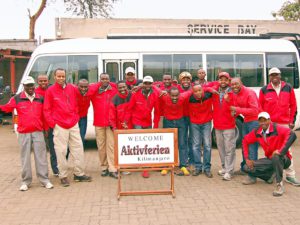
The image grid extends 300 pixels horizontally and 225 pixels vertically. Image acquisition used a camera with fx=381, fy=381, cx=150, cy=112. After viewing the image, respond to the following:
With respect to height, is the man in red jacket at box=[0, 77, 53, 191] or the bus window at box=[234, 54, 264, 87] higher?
the bus window at box=[234, 54, 264, 87]

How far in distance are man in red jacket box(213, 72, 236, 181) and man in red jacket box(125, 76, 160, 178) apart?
1090 millimetres

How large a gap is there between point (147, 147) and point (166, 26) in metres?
10.1

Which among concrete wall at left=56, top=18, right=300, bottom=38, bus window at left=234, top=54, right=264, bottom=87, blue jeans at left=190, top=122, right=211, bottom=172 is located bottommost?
blue jeans at left=190, top=122, right=211, bottom=172

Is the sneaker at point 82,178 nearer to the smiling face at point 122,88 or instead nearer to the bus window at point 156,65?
the smiling face at point 122,88

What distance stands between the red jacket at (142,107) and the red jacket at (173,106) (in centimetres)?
15

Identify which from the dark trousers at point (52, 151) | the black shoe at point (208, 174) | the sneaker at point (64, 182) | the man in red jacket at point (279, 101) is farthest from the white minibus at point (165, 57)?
the black shoe at point (208, 174)

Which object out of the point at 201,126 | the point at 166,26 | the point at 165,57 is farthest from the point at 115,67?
the point at 166,26

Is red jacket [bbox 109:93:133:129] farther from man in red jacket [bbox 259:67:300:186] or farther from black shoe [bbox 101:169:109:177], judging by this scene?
man in red jacket [bbox 259:67:300:186]

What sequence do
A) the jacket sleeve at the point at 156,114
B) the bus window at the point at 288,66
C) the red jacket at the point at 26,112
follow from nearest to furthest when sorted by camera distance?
the red jacket at the point at 26,112
the jacket sleeve at the point at 156,114
the bus window at the point at 288,66

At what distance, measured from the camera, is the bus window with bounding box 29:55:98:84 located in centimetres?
946

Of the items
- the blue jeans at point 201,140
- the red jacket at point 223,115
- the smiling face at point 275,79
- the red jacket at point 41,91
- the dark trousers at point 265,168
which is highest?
the smiling face at point 275,79

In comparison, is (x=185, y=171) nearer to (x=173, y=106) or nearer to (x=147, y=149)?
(x=173, y=106)

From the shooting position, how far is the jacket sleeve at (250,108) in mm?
6262

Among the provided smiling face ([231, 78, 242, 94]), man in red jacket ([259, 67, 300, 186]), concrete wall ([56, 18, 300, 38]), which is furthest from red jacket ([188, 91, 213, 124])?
concrete wall ([56, 18, 300, 38])
